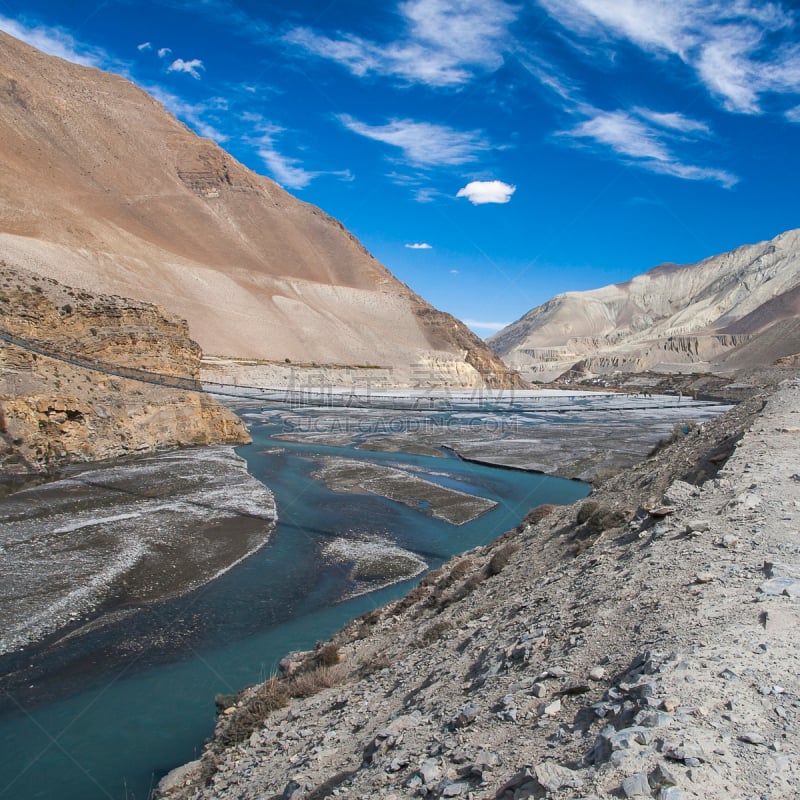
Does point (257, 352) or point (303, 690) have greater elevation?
point (257, 352)

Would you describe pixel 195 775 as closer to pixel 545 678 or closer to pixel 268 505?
pixel 545 678

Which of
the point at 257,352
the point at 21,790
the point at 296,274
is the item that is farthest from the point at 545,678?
the point at 296,274

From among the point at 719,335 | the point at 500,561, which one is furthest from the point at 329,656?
the point at 719,335

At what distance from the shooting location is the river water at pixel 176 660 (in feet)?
19.1

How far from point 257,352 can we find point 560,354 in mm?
126359

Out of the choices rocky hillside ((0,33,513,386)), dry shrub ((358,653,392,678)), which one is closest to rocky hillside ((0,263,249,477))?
Result: dry shrub ((358,653,392,678))

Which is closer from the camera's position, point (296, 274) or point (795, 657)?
point (795, 657)

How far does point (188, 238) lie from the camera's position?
9538 centimetres

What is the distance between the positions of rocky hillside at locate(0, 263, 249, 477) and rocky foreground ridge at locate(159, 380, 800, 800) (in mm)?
14156

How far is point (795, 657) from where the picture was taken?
125 inches

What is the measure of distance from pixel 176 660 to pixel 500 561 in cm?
451

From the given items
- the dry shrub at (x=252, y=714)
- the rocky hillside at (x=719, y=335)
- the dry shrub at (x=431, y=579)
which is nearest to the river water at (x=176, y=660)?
the dry shrub at (x=252, y=714)

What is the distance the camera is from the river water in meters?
5.83

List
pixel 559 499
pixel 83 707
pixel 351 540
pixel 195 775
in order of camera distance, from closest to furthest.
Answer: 1. pixel 195 775
2. pixel 83 707
3. pixel 351 540
4. pixel 559 499
